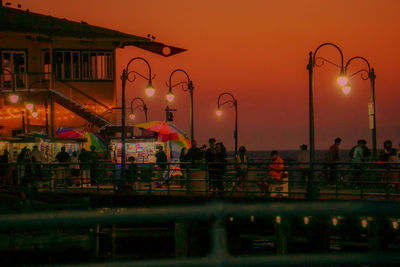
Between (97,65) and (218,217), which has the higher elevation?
(97,65)

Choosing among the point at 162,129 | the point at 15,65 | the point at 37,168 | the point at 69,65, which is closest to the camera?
the point at 37,168

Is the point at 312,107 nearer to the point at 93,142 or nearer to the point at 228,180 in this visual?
the point at 228,180

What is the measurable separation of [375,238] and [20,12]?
49812 mm

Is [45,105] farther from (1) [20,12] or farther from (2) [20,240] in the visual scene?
(2) [20,240]

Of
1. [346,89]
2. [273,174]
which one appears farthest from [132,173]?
[346,89]

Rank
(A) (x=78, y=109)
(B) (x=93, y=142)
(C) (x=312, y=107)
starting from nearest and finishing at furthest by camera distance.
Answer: (C) (x=312, y=107), (B) (x=93, y=142), (A) (x=78, y=109)

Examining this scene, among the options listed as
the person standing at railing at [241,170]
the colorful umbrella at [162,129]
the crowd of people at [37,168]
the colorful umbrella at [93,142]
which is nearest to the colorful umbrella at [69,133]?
the colorful umbrella at [93,142]

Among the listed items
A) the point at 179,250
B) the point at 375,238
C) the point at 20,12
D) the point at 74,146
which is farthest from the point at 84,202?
the point at 20,12

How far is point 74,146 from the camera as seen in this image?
34812 mm

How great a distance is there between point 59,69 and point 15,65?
3.08 meters

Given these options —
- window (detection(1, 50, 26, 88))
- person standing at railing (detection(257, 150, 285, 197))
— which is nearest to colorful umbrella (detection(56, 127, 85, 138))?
window (detection(1, 50, 26, 88))

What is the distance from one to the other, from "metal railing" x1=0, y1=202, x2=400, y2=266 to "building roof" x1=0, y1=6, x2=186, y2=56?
4270 cm

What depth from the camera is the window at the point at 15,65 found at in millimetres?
45000

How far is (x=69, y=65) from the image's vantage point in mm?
46906
